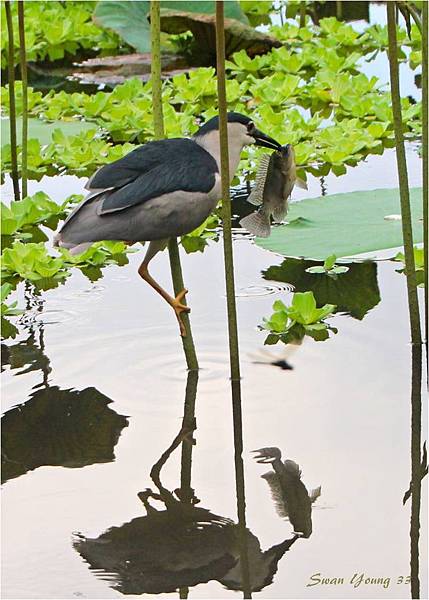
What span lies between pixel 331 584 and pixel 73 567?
23.4 inches

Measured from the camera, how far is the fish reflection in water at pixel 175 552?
2650mm

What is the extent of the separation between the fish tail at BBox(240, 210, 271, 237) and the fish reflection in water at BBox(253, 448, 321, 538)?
0.85m

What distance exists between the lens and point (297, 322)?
408 centimetres

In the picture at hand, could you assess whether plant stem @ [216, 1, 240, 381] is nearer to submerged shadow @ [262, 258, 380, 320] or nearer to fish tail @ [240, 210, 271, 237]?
fish tail @ [240, 210, 271, 237]

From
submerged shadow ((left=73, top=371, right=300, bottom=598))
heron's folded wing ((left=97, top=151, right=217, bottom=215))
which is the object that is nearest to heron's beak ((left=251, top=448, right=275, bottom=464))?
submerged shadow ((left=73, top=371, right=300, bottom=598))

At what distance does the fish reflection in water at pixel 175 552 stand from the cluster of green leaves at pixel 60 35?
598cm

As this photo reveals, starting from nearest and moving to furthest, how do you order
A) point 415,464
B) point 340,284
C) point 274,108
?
point 415,464 → point 340,284 → point 274,108

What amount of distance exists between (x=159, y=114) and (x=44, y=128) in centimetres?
313

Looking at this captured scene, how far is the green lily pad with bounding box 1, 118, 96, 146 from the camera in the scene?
254 inches

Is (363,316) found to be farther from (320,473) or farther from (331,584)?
(331,584)

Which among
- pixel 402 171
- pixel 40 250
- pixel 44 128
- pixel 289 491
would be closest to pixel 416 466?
pixel 289 491

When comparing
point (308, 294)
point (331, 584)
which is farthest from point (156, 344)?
point (331, 584)

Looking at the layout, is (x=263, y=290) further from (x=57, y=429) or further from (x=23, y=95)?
(x=23, y=95)

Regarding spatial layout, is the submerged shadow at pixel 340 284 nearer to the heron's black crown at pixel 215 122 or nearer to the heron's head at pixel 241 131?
the heron's head at pixel 241 131
